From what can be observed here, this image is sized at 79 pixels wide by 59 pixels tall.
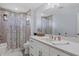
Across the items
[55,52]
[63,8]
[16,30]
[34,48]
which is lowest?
[34,48]

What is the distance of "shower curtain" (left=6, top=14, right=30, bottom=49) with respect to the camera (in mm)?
2625

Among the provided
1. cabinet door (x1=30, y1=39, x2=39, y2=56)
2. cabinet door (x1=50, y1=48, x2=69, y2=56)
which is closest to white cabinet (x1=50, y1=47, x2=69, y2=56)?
cabinet door (x1=50, y1=48, x2=69, y2=56)

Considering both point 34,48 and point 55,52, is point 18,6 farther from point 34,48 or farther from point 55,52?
point 55,52

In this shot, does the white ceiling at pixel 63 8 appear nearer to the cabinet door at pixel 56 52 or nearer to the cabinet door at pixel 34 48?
the cabinet door at pixel 34 48

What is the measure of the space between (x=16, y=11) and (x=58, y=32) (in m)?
1.00

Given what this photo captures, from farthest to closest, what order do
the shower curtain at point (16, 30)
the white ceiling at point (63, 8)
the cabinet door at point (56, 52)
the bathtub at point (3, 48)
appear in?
the shower curtain at point (16, 30) < the bathtub at point (3, 48) < the white ceiling at point (63, 8) < the cabinet door at point (56, 52)

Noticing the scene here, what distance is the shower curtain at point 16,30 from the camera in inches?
103

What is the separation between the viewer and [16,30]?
107 inches

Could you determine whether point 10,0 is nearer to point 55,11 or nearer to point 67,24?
point 55,11

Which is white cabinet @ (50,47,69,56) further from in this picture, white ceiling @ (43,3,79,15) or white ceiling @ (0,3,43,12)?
white ceiling @ (0,3,43,12)

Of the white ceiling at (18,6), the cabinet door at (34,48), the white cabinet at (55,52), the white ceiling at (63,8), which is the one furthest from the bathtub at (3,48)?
the white ceiling at (63,8)

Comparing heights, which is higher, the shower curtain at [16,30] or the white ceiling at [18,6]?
the white ceiling at [18,6]

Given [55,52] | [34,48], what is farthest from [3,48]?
[55,52]

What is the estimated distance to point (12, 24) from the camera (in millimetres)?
2650
